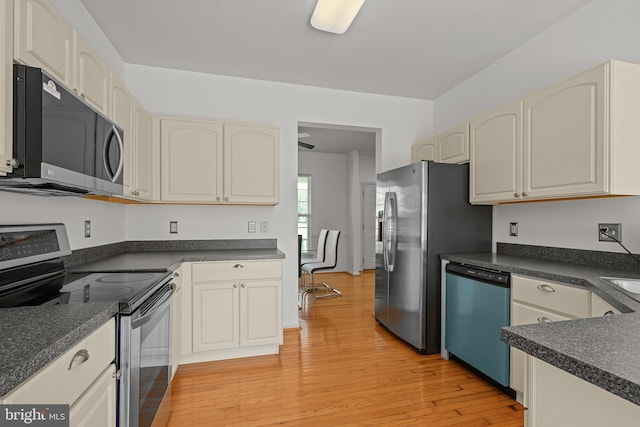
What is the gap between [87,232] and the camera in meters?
2.28

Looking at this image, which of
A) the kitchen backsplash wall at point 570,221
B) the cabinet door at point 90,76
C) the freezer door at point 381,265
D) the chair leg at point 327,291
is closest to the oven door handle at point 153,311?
the cabinet door at point 90,76

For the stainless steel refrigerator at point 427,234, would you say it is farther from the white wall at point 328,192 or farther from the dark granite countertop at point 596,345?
the white wall at point 328,192

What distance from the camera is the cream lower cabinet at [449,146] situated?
2.87m

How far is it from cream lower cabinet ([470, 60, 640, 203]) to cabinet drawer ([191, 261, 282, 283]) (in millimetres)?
1894

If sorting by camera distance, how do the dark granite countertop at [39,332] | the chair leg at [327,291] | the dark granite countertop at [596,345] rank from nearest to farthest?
the dark granite countertop at [596,345] < the dark granite countertop at [39,332] < the chair leg at [327,291]

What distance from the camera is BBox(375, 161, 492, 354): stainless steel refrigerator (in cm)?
276

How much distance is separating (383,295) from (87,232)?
8.78 feet

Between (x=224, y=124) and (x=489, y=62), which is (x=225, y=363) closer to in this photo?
(x=224, y=124)

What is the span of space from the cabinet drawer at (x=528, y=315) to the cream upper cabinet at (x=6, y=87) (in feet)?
8.43

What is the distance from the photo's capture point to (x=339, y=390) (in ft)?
7.29

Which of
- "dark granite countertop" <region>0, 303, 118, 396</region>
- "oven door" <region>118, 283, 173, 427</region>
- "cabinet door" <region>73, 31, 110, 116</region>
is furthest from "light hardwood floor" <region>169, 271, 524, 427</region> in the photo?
"cabinet door" <region>73, 31, 110, 116</region>

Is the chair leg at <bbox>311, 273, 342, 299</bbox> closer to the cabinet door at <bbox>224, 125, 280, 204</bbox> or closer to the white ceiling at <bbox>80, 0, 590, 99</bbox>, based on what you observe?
the cabinet door at <bbox>224, 125, 280, 204</bbox>

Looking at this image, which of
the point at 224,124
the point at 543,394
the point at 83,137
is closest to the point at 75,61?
the point at 83,137

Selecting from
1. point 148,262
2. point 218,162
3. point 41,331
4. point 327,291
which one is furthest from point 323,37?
point 327,291
